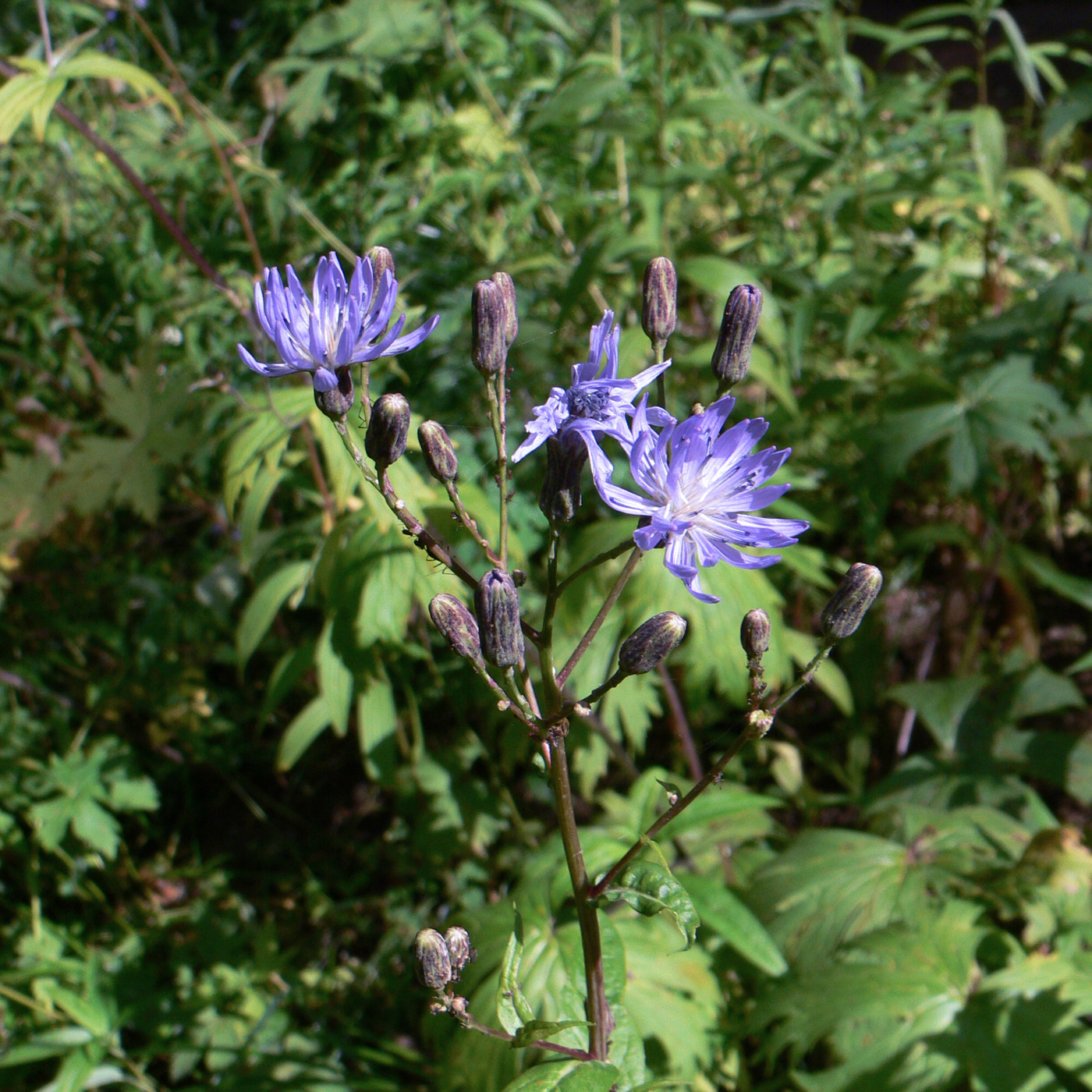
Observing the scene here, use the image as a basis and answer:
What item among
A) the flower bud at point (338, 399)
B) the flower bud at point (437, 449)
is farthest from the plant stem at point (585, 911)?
the flower bud at point (338, 399)

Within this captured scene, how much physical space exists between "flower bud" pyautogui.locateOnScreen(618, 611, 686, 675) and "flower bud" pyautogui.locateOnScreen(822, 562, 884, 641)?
0.21m

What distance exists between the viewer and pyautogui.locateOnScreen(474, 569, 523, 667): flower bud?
106cm

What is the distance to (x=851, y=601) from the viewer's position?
46.0 inches

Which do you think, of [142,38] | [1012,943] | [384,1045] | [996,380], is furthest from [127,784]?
[142,38]

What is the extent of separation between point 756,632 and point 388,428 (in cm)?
51

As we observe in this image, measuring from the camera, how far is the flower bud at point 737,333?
126cm

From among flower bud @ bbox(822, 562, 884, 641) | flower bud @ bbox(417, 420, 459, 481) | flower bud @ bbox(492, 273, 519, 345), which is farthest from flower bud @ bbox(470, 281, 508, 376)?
flower bud @ bbox(822, 562, 884, 641)

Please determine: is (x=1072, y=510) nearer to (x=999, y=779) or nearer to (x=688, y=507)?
(x=999, y=779)

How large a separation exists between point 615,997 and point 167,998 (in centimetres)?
171

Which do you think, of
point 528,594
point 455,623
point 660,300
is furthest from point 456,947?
point 528,594

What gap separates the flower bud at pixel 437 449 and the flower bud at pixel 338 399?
10 centimetres

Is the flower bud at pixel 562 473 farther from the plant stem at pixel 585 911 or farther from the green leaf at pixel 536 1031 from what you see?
the green leaf at pixel 536 1031

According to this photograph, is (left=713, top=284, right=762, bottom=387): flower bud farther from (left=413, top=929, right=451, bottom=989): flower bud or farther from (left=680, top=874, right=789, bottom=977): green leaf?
(left=680, top=874, right=789, bottom=977): green leaf

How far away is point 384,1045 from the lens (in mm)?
2395
